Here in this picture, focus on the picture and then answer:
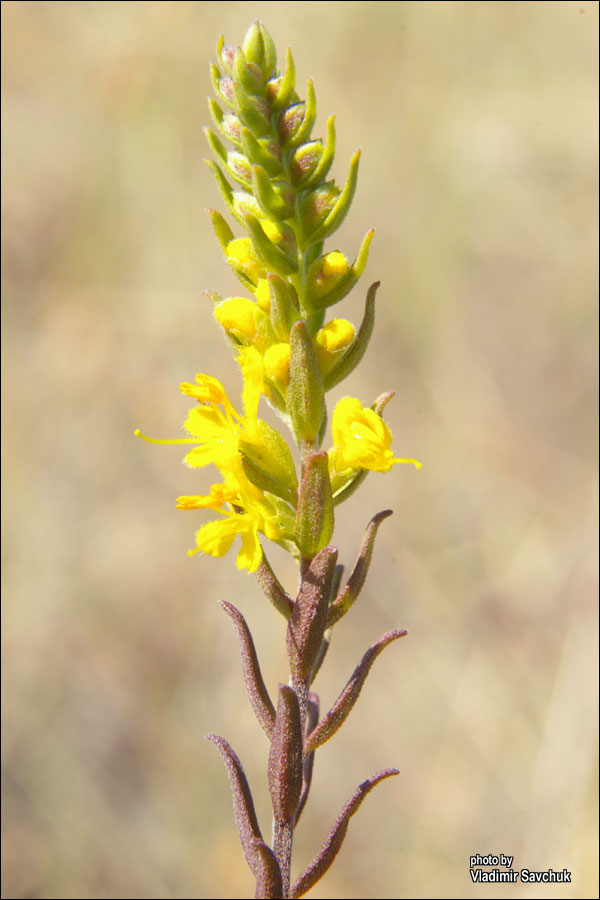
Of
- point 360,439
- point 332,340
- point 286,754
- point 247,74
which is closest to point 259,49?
point 247,74

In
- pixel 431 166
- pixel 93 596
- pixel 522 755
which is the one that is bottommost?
pixel 522 755

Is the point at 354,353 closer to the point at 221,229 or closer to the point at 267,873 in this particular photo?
the point at 221,229

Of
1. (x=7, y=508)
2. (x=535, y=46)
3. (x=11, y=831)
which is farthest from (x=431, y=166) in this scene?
(x=11, y=831)

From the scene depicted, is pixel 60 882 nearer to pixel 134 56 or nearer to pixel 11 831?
pixel 11 831

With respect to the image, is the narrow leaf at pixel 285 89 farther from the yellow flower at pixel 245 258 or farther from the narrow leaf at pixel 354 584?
the narrow leaf at pixel 354 584

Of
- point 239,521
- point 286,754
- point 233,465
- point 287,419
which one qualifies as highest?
point 287,419
